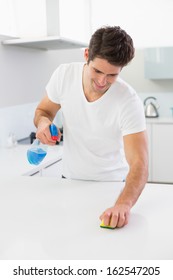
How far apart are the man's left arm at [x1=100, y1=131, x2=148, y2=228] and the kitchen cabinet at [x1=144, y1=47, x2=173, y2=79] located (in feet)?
9.33

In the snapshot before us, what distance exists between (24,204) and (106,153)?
52 centimetres

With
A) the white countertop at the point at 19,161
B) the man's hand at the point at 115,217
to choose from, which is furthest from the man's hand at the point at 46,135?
the white countertop at the point at 19,161

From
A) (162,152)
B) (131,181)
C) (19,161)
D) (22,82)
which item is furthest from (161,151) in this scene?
(131,181)

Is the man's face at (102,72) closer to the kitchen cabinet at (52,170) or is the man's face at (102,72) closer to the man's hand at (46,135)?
the man's hand at (46,135)

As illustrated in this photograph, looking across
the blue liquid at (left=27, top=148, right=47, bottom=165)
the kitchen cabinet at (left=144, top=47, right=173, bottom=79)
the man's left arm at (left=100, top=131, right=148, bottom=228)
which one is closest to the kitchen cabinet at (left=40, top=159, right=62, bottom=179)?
the blue liquid at (left=27, top=148, right=47, bottom=165)

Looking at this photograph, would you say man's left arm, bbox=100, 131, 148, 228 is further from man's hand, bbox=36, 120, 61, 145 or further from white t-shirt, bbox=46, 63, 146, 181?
man's hand, bbox=36, 120, 61, 145

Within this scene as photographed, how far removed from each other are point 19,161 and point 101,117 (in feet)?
3.33

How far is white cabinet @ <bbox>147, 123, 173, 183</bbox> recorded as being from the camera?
13.5 ft

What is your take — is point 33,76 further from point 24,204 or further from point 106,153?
point 24,204

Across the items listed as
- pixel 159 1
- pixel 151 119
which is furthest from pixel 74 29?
pixel 151 119

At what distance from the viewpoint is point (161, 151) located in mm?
4180

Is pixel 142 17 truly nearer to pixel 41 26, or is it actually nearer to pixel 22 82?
pixel 41 26

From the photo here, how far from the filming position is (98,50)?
1396mm

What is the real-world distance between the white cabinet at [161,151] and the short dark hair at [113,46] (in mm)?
2816
